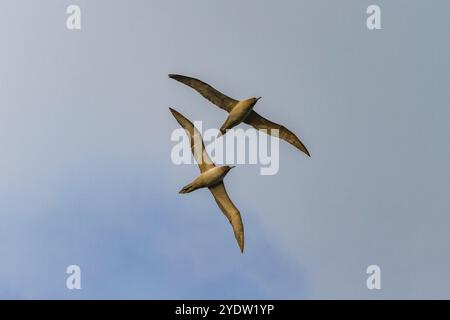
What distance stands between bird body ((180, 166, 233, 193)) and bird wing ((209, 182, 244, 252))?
33.8 inches

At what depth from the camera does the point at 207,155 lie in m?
33.9

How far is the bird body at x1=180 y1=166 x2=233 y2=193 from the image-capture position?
32656 mm

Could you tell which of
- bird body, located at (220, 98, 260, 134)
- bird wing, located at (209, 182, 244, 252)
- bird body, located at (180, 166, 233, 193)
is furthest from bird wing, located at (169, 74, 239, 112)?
bird wing, located at (209, 182, 244, 252)

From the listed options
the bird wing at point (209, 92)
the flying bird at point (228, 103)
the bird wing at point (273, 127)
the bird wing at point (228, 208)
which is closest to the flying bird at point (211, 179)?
the bird wing at point (228, 208)

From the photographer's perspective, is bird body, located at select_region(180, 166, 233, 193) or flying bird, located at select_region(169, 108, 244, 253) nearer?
bird body, located at select_region(180, 166, 233, 193)

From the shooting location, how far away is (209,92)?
3362 cm

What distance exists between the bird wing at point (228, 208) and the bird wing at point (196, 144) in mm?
1078

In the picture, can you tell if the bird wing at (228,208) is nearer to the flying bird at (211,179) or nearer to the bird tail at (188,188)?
the flying bird at (211,179)

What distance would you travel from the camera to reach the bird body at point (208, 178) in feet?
107

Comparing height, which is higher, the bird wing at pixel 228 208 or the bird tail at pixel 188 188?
the bird tail at pixel 188 188

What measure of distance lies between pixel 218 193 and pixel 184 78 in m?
5.44

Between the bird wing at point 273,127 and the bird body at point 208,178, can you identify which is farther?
the bird wing at point 273,127

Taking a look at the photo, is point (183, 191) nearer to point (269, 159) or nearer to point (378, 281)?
point (269, 159)

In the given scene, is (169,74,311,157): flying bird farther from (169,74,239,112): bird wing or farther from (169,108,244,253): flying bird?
(169,108,244,253): flying bird
